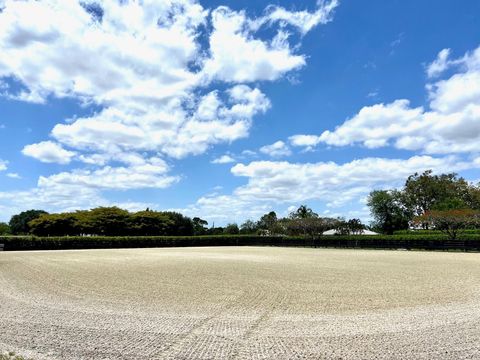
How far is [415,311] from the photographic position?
320 inches

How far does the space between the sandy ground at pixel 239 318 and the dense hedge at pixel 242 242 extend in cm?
2200

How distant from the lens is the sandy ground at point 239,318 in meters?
5.61

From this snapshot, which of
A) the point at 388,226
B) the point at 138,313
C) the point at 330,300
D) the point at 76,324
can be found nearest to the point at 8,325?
the point at 76,324

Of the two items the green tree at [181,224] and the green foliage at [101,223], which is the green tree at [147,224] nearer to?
the green foliage at [101,223]

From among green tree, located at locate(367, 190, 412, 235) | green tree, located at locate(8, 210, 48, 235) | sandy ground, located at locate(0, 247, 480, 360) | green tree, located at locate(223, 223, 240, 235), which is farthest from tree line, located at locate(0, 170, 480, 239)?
green tree, located at locate(8, 210, 48, 235)

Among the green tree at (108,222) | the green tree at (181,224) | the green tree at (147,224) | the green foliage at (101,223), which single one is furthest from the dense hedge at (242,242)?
the green tree at (181,224)

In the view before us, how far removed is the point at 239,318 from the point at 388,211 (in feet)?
227

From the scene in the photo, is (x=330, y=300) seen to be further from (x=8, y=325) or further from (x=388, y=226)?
(x=388, y=226)

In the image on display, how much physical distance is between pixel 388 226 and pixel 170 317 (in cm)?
6794

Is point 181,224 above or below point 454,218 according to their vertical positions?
above

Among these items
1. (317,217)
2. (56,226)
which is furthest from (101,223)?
(317,217)

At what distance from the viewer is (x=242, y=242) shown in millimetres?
46000

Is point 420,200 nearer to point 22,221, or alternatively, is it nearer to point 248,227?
point 248,227

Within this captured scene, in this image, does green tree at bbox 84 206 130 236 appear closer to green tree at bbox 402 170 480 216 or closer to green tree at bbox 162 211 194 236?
green tree at bbox 162 211 194 236
